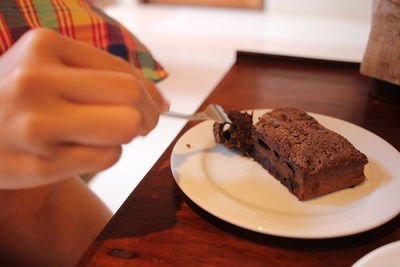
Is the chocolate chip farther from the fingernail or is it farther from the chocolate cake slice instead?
the fingernail

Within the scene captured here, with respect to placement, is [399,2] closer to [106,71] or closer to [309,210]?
[309,210]

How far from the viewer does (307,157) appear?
1.80ft

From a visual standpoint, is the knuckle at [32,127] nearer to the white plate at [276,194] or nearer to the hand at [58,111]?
the hand at [58,111]

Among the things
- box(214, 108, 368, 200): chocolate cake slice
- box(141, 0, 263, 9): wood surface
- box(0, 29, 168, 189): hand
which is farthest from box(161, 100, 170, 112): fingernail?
box(141, 0, 263, 9): wood surface

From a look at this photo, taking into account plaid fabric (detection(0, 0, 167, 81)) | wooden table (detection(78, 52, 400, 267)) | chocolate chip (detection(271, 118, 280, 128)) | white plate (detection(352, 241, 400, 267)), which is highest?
plaid fabric (detection(0, 0, 167, 81))

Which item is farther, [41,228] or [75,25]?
[75,25]

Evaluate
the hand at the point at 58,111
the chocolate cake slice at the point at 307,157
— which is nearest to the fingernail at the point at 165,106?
the hand at the point at 58,111

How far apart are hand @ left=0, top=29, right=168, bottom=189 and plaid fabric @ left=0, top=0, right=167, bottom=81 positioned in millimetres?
408

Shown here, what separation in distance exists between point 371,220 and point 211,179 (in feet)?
0.73

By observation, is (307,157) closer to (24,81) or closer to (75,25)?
(24,81)

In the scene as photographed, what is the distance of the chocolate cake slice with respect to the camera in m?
0.54

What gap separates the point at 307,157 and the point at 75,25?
625 millimetres

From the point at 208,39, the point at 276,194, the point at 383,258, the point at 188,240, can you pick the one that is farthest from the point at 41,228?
the point at 208,39

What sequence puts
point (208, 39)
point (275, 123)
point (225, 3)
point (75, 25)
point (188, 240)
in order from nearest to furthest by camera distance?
1. point (188, 240)
2. point (275, 123)
3. point (75, 25)
4. point (208, 39)
5. point (225, 3)
